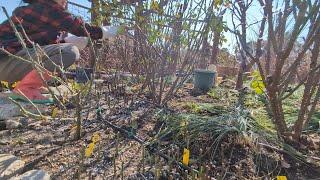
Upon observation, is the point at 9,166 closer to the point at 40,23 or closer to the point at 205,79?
the point at 40,23

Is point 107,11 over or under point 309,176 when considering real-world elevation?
over

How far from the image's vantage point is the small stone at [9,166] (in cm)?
149

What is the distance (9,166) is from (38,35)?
6.06 feet

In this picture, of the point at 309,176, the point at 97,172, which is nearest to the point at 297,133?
the point at 309,176

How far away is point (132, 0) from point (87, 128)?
3.68 ft

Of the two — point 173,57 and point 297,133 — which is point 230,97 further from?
point 297,133

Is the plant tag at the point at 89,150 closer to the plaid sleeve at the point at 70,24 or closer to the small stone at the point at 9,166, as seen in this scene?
the small stone at the point at 9,166

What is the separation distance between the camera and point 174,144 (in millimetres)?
1854

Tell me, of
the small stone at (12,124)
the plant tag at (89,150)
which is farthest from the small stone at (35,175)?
the small stone at (12,124)

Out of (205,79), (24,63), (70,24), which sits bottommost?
(205,79)

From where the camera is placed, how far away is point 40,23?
3074 millimetres

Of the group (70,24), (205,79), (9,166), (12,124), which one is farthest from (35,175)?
(205,79)

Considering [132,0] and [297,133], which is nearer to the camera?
[297,133]

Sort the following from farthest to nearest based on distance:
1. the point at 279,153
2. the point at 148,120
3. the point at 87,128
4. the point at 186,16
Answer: the point at 186,16, the point at 148,120, the point at 87,128, the point at 279,153
